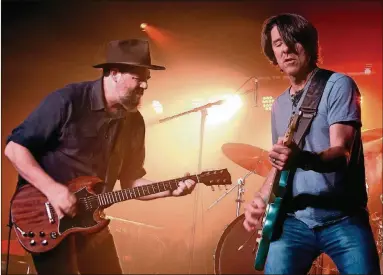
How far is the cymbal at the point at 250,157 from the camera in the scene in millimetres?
3428

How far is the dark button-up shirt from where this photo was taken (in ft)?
9.11

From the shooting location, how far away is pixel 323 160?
1686 millimetres

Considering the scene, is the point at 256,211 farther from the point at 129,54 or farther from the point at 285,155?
the point at 129,54

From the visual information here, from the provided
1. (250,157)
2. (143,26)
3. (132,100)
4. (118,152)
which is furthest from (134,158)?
(143,26)

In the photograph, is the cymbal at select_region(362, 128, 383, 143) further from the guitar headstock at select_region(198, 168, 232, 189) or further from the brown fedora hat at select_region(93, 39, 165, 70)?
the brown fedora hat at select_region(93, 39, 165, 70)

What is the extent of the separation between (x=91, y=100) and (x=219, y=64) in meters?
1.41

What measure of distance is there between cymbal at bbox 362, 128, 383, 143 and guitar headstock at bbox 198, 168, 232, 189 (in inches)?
55.2

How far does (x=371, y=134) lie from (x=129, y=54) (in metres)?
2.08

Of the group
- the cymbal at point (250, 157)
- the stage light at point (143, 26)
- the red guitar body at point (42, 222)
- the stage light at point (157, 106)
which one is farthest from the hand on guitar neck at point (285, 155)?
the stage light at point (143, 26)

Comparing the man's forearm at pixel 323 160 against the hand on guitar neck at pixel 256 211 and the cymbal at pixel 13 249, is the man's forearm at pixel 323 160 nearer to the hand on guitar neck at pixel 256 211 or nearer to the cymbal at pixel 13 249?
the hand on guitar neck at pixel 256 211

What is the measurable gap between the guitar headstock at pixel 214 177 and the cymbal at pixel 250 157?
0.55 meters

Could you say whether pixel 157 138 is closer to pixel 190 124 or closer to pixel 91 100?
pixel 190 124

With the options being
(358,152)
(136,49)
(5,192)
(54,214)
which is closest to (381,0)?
(136,49)

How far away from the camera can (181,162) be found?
147 inches
